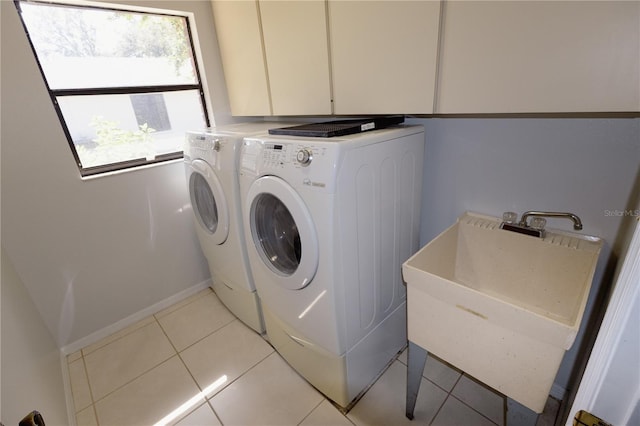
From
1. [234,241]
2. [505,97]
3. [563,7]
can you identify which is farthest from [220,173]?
[563,7]

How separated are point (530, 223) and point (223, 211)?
1.42m

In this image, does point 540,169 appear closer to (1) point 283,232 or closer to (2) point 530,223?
(2) point 530,223

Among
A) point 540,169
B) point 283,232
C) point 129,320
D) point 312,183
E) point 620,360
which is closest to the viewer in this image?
point 620,360

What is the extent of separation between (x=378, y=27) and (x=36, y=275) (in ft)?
7.13

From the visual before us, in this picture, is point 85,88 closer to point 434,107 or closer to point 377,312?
point 434,107

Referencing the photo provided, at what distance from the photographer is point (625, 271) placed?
16.8 inches

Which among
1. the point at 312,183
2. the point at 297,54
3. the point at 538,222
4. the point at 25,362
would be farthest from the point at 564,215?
the point at 25,362

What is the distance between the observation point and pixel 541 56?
0.79 meters

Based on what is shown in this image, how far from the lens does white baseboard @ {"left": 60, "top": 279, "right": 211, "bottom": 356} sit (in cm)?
181

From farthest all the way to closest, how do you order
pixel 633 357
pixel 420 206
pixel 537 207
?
1. pixel 420 206
2. pixel 537 207
3. pixel 633 357

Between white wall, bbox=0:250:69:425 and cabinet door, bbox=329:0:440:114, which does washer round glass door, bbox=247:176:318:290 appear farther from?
white wall, bbox=0:250:69:425

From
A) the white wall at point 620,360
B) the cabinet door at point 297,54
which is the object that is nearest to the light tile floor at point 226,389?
the white wall at point 620,360

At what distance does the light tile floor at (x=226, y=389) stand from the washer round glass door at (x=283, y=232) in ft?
2.13

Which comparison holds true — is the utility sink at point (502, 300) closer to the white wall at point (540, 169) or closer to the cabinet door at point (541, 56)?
the white wall at point (540, 169)
